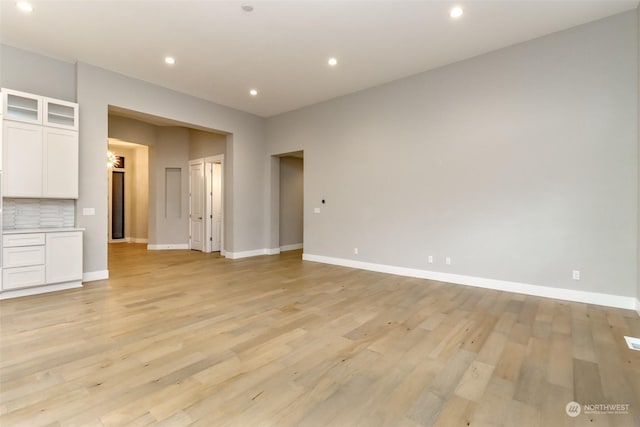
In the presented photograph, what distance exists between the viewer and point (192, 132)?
8.63 meters

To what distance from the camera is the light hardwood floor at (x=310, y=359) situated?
5.53ft

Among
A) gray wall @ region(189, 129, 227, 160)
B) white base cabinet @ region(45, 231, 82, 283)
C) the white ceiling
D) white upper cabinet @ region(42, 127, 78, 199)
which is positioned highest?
the white ceiling

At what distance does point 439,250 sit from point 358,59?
334 cm

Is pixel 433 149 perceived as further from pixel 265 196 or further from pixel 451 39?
pixel 265 196

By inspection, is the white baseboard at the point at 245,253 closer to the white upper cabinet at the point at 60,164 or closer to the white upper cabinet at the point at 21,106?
the white upper cabinet at the point at 60,164

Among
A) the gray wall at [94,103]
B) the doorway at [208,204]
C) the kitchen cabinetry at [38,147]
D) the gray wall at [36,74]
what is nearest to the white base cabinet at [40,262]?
the gray wall at [94,103]

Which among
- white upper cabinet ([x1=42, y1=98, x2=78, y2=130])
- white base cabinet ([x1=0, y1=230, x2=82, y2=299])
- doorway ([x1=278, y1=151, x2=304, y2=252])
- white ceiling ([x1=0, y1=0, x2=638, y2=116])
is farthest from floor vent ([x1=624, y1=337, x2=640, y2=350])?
white upper cabinet ([x1=42, y1=98, x2=78, y2=130])

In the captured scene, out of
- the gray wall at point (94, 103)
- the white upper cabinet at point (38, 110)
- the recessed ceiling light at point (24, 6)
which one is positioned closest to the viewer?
the recessed ceiling light at point (24, 6)

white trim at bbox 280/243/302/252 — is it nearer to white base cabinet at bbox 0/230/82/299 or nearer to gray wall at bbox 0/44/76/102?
white base cabinet at bbox 0/230/82/299

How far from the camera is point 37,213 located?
4.36m

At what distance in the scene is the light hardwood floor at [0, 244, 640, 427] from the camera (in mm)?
1685

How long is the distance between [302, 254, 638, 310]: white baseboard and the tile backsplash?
494 centimetres

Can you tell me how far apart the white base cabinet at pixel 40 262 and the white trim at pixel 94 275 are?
1.06ft

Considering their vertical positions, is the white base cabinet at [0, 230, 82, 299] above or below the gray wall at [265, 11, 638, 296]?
below
